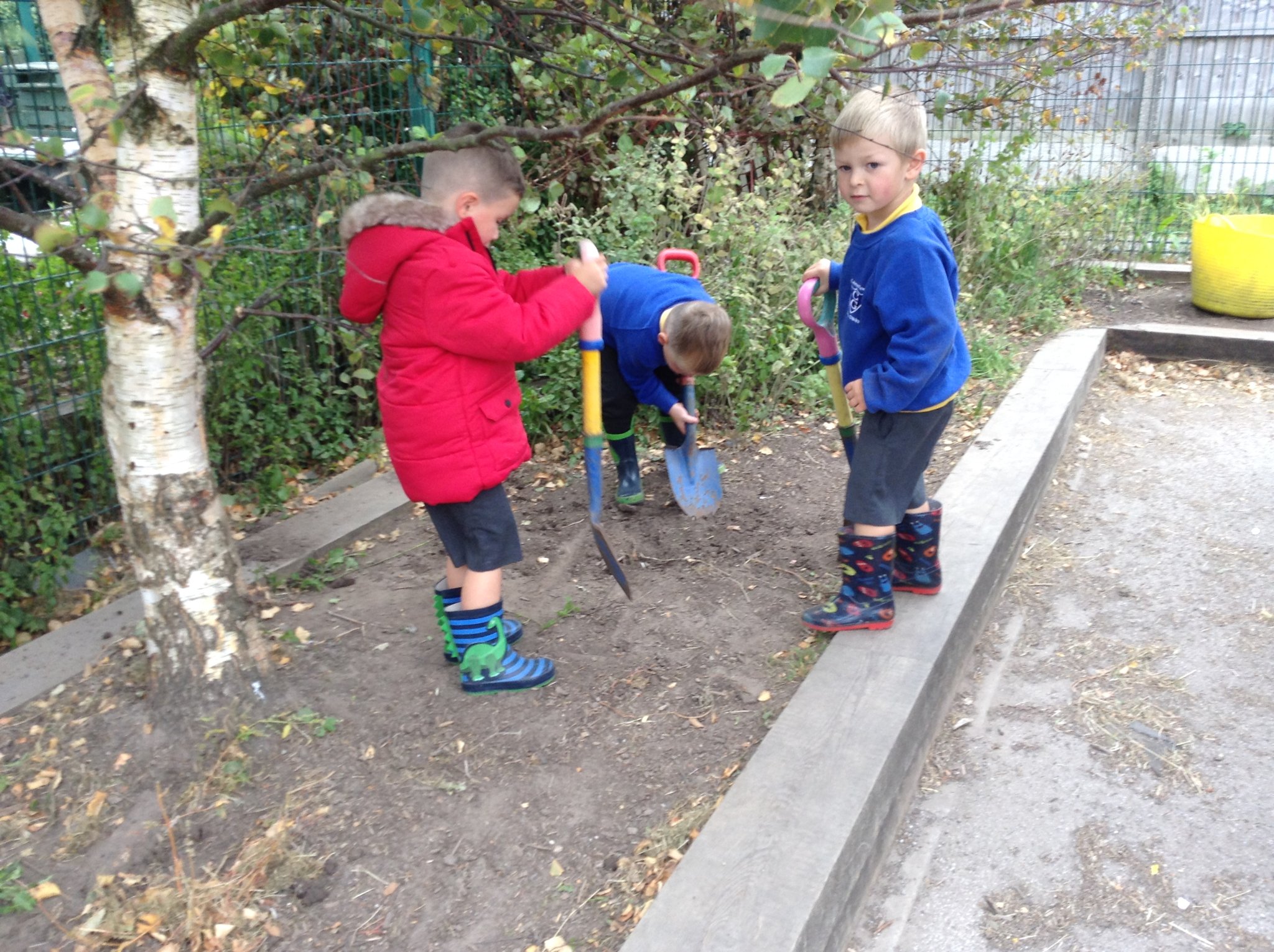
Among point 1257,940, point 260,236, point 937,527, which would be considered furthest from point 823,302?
point 260,236

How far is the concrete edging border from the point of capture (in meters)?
2.02

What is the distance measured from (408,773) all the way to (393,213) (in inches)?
55.1

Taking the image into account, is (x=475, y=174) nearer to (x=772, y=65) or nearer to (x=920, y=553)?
(x=772, y=65)

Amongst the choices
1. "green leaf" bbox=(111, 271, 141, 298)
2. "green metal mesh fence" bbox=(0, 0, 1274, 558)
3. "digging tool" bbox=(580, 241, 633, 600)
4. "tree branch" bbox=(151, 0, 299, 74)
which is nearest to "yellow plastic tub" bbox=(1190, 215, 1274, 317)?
"green metal mesh fence" bbox=(0, 0, 1274, 558)

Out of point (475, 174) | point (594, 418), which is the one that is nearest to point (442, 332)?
point (475, 174)

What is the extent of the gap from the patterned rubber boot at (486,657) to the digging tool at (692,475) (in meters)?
1.26

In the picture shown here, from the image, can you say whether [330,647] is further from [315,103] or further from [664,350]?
[315,103]

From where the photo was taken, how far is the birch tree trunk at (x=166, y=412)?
2.31 meters

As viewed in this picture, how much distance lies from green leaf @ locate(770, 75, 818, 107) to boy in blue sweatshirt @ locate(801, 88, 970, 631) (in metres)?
1.29

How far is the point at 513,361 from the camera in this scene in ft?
8.75

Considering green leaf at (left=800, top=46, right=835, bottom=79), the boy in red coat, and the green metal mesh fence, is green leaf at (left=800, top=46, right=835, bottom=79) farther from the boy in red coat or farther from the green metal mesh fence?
→ the boy in red coat

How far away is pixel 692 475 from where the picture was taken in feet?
13.2

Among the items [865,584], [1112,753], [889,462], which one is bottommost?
[1112,753]

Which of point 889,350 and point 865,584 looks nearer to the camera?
point 889,350
